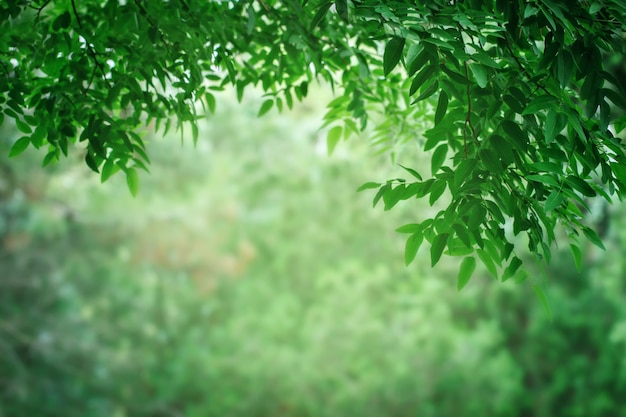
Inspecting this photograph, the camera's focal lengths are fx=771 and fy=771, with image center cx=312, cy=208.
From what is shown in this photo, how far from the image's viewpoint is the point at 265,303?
7.55m

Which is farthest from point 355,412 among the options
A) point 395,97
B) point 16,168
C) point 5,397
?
point 395,97

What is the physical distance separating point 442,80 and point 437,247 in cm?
25

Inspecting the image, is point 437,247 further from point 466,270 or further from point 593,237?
point 593,237

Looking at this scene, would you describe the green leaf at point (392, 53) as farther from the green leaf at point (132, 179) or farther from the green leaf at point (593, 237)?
the green leaf at point (132, 179)

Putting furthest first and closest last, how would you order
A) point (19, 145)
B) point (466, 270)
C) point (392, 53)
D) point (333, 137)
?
point (333, 137), point (19, 145), point (466, 270), point (392, 53)

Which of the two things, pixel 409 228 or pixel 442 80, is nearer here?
pixel 442 80

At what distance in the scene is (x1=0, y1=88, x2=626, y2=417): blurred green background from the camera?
6.34 meters

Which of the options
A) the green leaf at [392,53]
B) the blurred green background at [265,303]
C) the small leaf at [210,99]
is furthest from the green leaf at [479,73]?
the blurred green background at [265,303]

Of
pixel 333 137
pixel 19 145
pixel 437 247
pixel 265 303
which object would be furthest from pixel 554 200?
pixel 265 303

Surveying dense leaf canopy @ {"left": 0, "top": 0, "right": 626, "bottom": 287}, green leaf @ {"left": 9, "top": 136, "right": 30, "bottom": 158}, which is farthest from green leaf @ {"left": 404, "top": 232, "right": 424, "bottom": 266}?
green leaf @ {"left": 9, "top": 136, "right": 30, "bottom": 158}

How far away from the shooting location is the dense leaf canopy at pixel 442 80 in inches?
42.8

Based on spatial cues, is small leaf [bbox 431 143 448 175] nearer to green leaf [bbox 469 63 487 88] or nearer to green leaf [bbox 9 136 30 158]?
green leaf [bbox 469 63 487 88]

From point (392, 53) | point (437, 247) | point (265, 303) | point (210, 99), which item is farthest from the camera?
point (265, 303)

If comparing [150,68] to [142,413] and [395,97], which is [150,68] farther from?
[142,413]
